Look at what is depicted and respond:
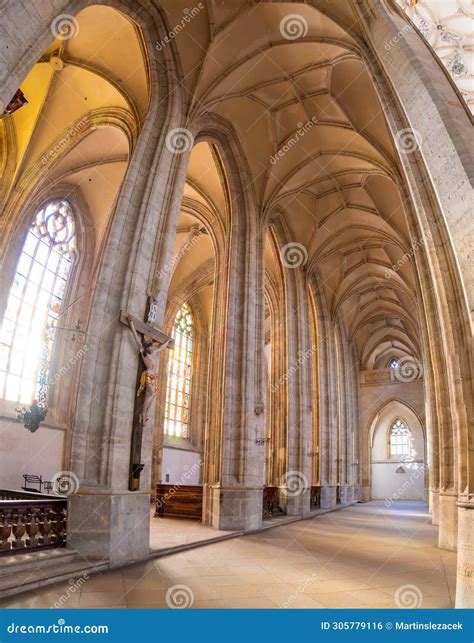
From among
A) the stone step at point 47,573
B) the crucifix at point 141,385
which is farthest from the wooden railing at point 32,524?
the crucifix at point 141,385

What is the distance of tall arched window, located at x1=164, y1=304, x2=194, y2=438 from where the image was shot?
26484 mm

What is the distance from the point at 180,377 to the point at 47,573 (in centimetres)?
2117

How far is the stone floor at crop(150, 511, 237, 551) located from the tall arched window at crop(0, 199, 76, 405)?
6.48 meters

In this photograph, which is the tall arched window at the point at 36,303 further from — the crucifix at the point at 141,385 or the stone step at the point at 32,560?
the stone step at the point at 32,560

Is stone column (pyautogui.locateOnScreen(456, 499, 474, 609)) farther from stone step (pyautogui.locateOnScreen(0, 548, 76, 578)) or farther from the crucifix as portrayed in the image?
the crucifix

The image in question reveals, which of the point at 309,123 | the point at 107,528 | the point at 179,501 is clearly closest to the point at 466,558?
the point at 107,528

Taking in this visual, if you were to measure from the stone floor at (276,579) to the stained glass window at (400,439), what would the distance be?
91.2ft

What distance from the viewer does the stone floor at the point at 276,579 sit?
219 inches

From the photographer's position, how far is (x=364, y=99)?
14.9 meters

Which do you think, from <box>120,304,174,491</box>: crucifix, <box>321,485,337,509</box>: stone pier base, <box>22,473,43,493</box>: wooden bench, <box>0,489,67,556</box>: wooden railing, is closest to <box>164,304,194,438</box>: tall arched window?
<box>321,485,337,509</box>: stone pier base

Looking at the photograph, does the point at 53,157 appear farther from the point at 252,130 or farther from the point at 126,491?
the point at 126,491

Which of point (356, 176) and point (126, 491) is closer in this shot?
point (126, 491)

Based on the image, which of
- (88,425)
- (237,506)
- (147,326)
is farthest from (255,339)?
(88,425)

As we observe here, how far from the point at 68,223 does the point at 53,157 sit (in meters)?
4.14
